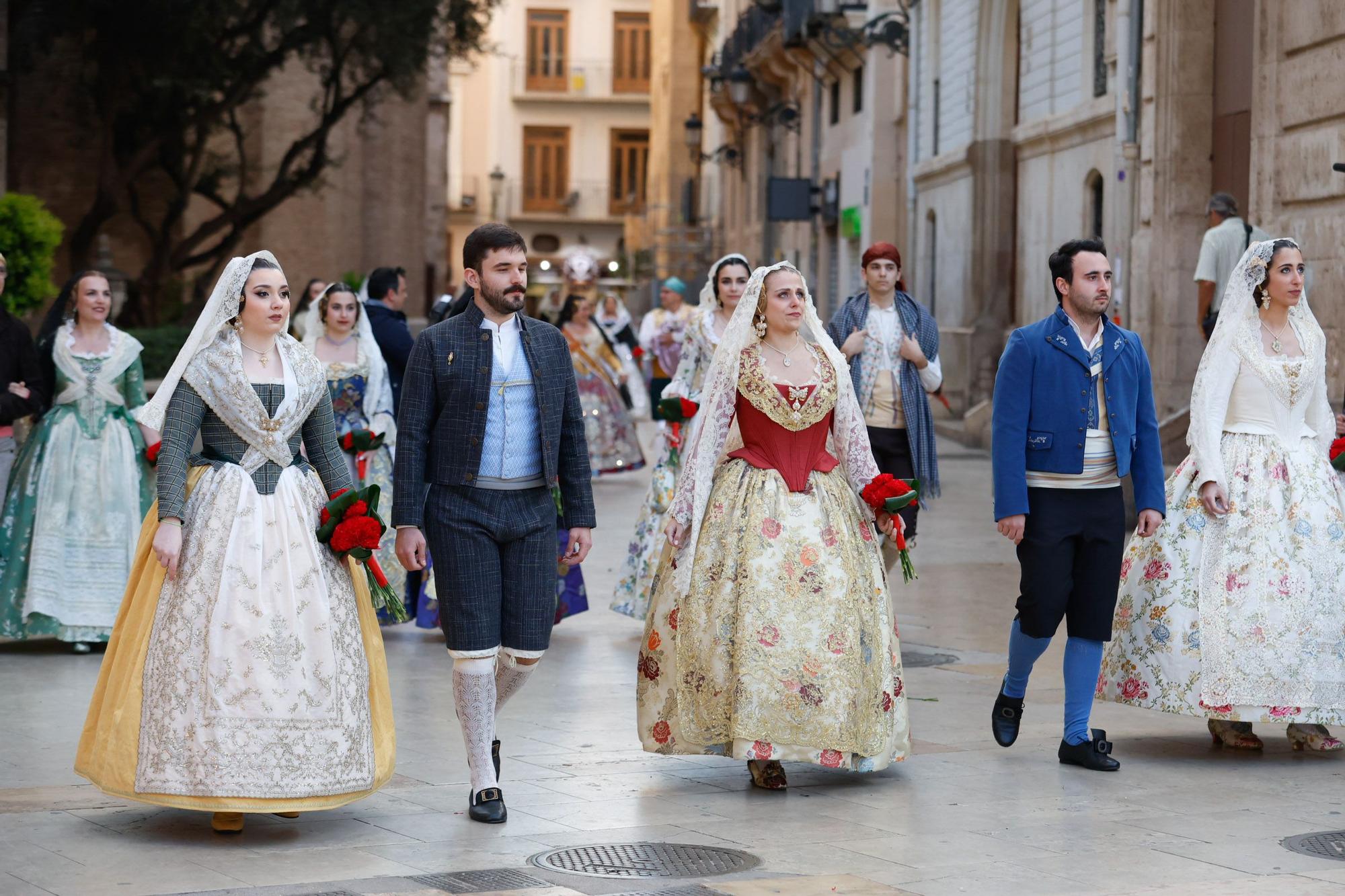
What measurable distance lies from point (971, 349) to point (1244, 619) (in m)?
19.0

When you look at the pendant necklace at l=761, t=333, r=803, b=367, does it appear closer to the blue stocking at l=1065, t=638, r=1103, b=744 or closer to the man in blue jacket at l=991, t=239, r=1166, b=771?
the man in blue jacket at l=991, t=239, r=1166, b=771

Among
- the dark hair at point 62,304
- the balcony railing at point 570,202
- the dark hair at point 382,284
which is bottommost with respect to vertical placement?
the dark hair at point 62,304

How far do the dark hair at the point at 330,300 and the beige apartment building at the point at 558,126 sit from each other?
61454 millimetres

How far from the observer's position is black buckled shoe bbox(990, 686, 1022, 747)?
749cm

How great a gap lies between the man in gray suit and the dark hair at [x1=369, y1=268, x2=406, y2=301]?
484 centimetres

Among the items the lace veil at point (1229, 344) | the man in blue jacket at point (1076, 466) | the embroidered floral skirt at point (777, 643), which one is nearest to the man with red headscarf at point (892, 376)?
the lace veil at point (1229, 344)

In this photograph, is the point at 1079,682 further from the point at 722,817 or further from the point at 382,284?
the point at 382,284

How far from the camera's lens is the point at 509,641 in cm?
657

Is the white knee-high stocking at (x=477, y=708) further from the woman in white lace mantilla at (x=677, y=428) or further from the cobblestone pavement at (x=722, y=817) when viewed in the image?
the woman in white lace mantilla at (x=677, y=428)

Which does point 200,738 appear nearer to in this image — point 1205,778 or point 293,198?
point 1205,778

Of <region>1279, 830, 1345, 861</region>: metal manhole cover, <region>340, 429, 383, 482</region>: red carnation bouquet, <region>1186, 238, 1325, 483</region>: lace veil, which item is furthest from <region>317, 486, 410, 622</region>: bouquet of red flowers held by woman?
<region>340, 429, 383, 482</region>: red carnation bouquet

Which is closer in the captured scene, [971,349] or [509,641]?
[509,641]

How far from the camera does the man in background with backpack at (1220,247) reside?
13.9 metres

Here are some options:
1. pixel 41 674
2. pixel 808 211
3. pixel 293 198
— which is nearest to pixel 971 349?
pixel 808 211
